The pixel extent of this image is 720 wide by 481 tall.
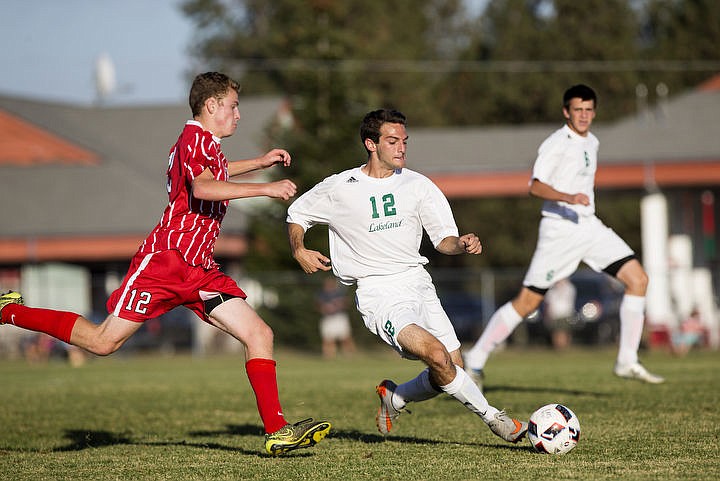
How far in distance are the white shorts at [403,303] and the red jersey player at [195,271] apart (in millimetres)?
729

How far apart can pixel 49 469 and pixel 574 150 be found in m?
5.71

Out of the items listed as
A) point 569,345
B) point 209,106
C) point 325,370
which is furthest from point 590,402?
point 569,345

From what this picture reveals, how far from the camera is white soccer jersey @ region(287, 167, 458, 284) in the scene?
24.5 ft

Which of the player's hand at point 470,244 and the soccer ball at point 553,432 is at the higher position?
the player's hand at point 470,244

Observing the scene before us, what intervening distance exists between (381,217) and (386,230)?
10 cm

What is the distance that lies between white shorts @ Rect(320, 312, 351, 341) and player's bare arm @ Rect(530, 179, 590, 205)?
15.3m

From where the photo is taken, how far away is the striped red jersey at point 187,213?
23.4 feet

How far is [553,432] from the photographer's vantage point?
6.91 m

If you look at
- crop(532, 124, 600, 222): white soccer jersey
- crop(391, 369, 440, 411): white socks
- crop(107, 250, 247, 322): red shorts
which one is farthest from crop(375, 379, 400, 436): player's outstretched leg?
crop(532, 124, 600, 222): white soccer jersey

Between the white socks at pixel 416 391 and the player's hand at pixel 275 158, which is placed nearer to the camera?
the player's hand at pixel 275 158

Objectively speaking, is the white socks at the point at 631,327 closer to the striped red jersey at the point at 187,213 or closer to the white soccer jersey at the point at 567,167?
the white soccer jersey at the point at 567,167

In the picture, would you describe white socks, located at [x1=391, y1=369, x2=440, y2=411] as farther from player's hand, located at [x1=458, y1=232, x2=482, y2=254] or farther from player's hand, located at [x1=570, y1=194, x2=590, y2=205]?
player's hand, located at [x1=570, y1=194, x2=590, y2=205]

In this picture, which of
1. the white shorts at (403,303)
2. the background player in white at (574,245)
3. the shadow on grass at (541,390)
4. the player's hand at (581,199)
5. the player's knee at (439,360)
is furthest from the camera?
the shadow on grass at (541,390)

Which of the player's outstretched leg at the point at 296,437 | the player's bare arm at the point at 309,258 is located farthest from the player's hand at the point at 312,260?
the player's outstretched leg at the point at 296,437
